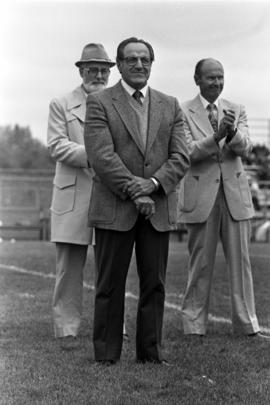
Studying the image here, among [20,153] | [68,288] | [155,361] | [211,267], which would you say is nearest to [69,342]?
[68,288]

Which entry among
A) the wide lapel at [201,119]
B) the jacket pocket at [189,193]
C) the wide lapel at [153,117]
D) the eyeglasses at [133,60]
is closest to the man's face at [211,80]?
the wide lapel at [201,119]

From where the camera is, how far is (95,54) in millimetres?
6676

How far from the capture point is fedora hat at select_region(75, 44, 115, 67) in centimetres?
668

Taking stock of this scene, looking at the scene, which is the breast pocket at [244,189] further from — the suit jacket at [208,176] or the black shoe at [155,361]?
the black shoe at [155,361]

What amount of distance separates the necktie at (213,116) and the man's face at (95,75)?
2.72 ft

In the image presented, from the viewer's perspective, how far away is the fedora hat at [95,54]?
6676 mm

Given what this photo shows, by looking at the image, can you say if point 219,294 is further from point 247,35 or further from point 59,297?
point 247,35

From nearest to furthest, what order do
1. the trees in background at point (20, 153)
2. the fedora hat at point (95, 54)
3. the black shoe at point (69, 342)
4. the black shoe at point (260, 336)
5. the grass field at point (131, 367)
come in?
the grass field at point (131, 367), the black shoe at point (69, 342), the fedora hat at point (95, 54), the black shoe at point (260, 336), the trees in background at point (20, 153)

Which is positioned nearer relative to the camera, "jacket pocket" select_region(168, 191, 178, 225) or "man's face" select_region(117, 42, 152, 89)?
"man's face" select_region(117, 42, 152, 89)

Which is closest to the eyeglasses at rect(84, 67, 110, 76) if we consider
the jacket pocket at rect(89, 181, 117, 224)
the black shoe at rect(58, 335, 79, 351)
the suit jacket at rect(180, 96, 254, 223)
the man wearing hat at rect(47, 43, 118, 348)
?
the man wearing hat at rect(47, 43, 118, 348)

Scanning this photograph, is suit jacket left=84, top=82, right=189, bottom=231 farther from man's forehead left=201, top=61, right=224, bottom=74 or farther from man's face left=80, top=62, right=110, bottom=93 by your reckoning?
man's forehead left=201, top=61, right=224, bottom=74

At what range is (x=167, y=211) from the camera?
5656mm

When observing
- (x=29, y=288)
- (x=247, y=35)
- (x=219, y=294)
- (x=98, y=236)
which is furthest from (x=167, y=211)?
(x=29, y=288)

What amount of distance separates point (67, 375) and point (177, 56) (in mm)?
2456
